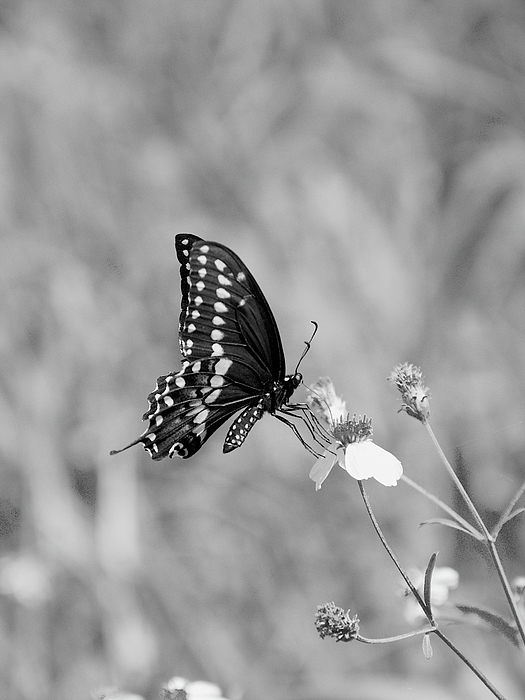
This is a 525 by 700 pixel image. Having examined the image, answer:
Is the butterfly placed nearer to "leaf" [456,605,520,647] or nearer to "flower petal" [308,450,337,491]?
"flower petal" [308,450,337,491]

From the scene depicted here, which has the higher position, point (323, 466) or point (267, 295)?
point (267, 295)

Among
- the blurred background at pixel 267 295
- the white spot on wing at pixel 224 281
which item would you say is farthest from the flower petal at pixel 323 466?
the blurred background at pixel 267 295

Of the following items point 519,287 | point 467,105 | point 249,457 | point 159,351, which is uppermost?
point 467,105

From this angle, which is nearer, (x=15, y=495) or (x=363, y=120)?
(x=15, y=495)

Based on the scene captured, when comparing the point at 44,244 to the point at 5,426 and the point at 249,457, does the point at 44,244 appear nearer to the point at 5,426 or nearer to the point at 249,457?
the point at 5,426

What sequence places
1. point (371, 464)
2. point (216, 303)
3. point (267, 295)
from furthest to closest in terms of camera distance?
point (267, 295), point (216, 303), point (371, 464)

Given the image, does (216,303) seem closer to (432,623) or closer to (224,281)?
(224,281)

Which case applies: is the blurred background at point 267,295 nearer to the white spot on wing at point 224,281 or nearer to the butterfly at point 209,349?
the butterfly at point 209,349

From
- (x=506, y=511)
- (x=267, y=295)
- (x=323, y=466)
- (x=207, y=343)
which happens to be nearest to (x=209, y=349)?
(x=207, y=343)

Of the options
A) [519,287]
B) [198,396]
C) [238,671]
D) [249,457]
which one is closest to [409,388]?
[198,396]
